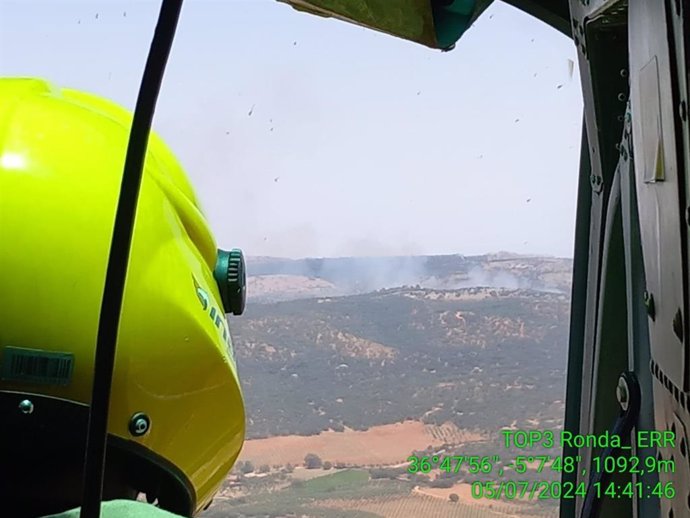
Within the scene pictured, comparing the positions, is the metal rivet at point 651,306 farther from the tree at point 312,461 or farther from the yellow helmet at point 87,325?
the tree at point 312,461

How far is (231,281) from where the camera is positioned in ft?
4.30

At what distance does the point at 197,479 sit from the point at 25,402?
0.31 metres

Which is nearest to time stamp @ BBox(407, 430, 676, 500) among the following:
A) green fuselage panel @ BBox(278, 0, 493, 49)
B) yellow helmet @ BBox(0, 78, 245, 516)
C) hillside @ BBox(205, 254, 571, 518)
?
hillside @ BBox(205, 254, 571, 518)

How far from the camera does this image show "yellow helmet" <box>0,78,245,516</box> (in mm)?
1012

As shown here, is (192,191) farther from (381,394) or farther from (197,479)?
(381,394)

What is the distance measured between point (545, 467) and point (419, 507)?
11.7 inches

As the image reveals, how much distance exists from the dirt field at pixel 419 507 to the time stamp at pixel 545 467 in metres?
0.03

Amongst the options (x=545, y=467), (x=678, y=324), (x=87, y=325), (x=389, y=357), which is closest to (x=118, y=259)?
(x=87, y=325)

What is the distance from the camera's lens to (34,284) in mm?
1017

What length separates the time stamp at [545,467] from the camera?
1.23m

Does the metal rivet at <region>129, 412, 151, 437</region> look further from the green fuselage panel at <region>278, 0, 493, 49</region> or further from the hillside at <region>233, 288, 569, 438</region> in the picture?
the hillside at <region>233, 288, 569, 438</region>

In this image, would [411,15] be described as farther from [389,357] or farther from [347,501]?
[347,501]

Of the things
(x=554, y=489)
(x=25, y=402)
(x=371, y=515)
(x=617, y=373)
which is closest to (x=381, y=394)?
(x=371, y=515)

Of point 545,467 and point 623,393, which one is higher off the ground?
point 623,393
